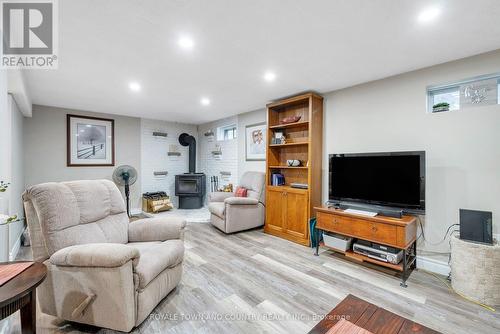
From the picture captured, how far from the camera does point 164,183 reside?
234 inches

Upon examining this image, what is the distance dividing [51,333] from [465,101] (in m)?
4.27

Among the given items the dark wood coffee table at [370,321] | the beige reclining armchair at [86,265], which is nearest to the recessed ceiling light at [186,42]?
the beige reclining armchair at [86,265]

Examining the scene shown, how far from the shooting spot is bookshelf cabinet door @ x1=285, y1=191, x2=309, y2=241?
337cm

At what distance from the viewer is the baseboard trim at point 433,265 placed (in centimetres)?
245

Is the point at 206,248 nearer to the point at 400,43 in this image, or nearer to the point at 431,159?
the point at 431,159

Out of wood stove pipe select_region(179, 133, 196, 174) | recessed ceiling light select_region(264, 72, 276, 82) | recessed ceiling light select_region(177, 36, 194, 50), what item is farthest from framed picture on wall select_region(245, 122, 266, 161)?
recessed ceiling light select_region(177, 36, 194, 50)

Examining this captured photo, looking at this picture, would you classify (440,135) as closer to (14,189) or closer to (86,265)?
(86,265)

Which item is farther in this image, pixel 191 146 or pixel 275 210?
pixel 191 146

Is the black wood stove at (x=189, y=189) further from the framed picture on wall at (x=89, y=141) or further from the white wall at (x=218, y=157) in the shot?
the framed picture on wall at (x=89, y=141)

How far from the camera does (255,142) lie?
4.75 m

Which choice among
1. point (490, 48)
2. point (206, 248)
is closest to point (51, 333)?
point (206, 248)

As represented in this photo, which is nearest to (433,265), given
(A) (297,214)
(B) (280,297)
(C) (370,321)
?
(A) (297,214)

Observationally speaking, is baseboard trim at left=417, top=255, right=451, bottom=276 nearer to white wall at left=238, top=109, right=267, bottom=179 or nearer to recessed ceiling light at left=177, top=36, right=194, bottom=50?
white wall at left=238, top=109, right=267, bottom=179

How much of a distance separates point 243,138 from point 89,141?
3271 mm
